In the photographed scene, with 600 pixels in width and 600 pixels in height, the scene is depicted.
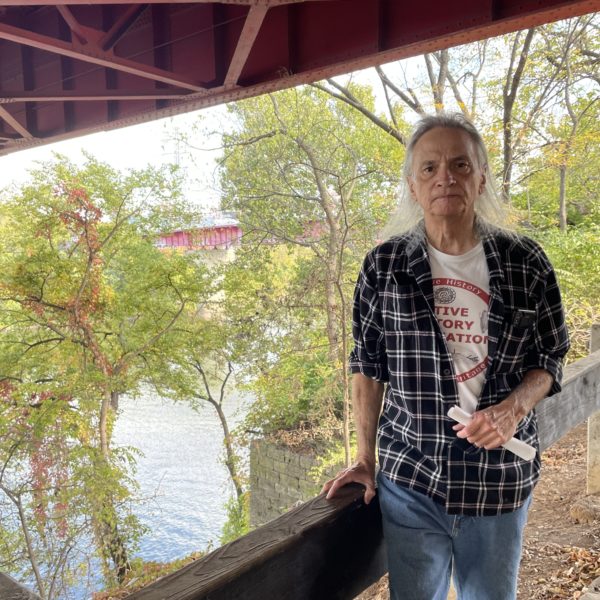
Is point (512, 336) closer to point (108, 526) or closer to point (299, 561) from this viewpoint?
point (299, 561)

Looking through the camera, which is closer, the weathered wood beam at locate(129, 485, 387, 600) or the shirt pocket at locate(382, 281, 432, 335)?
the weathered wood beam at locate(129, 485, 387, 600)

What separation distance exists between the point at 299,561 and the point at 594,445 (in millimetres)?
2985

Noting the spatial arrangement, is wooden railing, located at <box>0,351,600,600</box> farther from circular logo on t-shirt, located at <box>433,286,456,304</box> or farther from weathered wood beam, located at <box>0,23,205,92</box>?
weathered wood beam, located at <box>0,23,205,92</box>

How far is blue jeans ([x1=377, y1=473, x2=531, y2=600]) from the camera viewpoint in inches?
53.2

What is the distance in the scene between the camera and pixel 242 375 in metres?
14.7

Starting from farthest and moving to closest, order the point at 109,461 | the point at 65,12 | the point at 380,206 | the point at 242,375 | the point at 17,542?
the point at 242,375, the point at 380,206, the point at 109,461, the point at 17,542, the point at 65,12

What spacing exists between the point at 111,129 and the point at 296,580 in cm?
561

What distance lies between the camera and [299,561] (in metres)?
1.26

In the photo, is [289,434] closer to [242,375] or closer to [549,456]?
[242,375]

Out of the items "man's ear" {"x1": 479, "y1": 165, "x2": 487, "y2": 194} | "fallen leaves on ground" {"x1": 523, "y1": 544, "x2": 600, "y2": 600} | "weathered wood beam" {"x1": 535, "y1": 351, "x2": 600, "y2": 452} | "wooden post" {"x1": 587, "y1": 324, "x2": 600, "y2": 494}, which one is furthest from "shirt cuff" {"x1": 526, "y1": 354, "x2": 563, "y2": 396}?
"wooden post" {"x1": 587, "y1": 324, "x2": 600, "y2": 494}

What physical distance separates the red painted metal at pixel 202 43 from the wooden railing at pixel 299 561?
2.74 m

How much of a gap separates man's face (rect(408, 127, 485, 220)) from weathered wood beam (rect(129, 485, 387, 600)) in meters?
0.81

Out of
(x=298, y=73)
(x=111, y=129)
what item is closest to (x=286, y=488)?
(x=111, y=129)

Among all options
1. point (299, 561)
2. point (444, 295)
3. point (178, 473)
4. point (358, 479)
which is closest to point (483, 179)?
point (444, 295)
